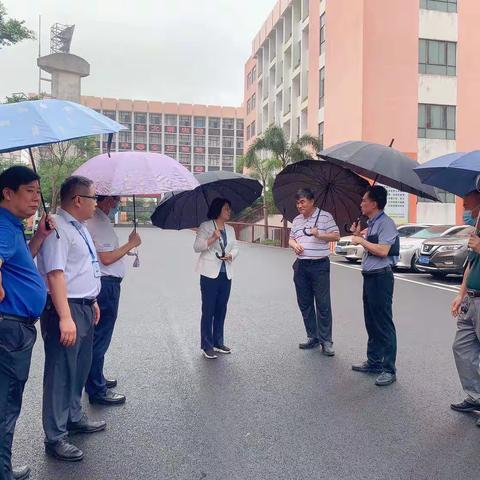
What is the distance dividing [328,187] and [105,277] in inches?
114

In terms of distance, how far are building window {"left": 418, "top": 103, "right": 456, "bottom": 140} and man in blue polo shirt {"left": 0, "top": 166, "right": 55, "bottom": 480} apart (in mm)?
25634

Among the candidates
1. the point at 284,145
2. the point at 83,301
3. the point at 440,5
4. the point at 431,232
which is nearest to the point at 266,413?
the point at 83,301

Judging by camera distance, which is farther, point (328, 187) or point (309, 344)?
point (309, 344)

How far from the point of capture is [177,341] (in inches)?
265

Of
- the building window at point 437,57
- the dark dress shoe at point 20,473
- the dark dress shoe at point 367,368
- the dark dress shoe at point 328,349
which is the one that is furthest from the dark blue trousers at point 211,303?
the building window at point 437,57

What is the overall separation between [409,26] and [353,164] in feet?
78.5

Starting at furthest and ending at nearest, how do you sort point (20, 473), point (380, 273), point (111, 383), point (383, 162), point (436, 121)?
1. point (436, 121)
2. point (380, 273)
3. point (383, 162)
4. point (111, 383)
5. point (20, 473)

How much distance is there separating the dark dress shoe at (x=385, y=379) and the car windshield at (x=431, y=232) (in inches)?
456

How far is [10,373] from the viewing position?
9.33 feet

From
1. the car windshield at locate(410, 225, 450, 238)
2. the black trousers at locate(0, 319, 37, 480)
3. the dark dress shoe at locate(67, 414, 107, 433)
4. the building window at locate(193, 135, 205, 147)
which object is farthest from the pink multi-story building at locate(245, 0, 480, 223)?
the building window at locate(193, 135, 205, 147)

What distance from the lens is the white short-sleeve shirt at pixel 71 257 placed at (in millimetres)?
3254

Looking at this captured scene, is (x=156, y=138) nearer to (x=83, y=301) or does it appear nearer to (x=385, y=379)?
(x=385, y=379)

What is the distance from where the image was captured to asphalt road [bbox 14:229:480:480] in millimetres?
3350

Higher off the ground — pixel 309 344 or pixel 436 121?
pixel 436 121
